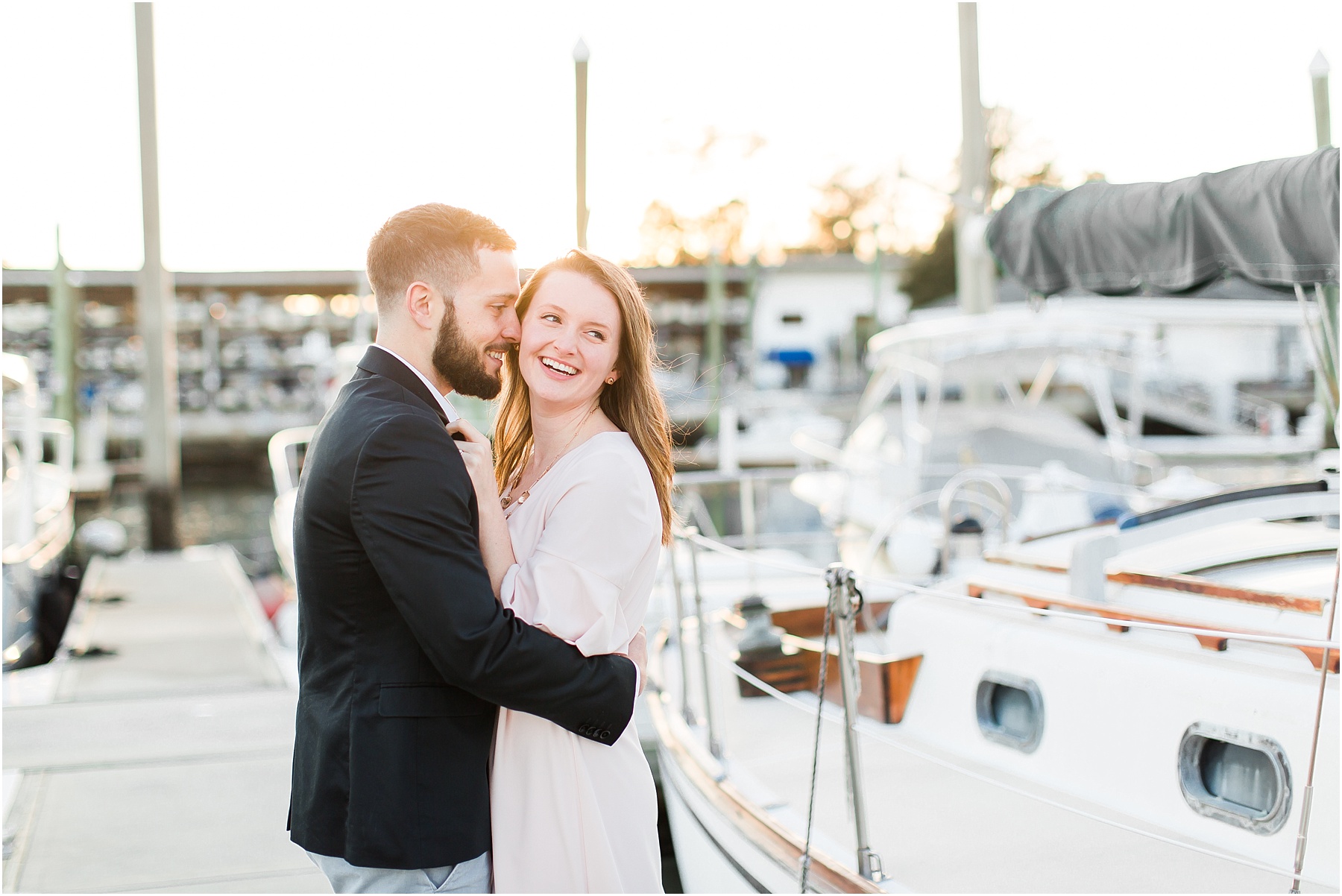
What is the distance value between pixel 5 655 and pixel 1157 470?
34.7 feet

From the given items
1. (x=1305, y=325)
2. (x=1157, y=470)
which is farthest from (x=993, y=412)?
(x=1305, y=325)

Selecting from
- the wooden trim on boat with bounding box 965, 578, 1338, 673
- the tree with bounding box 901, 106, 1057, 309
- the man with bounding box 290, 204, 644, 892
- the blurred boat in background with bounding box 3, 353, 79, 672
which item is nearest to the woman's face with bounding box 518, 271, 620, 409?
the man with bounding box 290, 204, 644, 892

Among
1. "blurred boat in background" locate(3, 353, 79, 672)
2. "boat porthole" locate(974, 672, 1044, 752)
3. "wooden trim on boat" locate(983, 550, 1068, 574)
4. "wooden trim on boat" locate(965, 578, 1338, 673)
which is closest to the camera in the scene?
"wooden trim on boat" locate(965, 578, 1338, 673)

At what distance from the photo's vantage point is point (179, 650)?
8.45 metres

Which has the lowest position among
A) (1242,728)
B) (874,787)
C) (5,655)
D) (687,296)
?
(5,655)

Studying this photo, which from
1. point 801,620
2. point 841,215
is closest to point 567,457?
point 801,620

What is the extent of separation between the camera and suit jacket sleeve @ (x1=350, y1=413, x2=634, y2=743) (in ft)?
5.40

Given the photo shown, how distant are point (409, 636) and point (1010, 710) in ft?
8.57

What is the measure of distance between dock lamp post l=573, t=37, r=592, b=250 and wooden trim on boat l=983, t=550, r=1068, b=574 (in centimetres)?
353

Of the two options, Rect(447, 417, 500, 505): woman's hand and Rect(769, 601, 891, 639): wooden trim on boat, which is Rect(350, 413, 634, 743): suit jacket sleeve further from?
Rect(769, 601, 891, 639): wooden trim on boat

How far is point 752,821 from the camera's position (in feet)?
11.2

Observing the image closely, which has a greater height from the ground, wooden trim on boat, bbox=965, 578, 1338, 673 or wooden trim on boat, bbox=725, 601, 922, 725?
wooden trim on boat, bbox=965, 578, 1338, 673

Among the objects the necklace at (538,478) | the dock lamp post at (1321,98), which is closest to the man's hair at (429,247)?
the necklace at (538,478)

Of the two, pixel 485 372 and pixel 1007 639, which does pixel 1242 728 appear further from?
pixel 485 372
